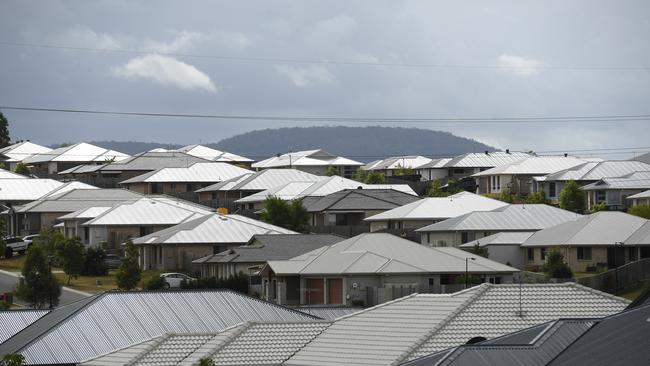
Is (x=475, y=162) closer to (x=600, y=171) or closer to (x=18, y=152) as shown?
(x=600, y=171)

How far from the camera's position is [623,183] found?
120062mm

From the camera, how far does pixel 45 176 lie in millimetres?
161750

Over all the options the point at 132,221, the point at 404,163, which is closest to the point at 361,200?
the point at 132,221

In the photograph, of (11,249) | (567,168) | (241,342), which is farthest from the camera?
(567,168)

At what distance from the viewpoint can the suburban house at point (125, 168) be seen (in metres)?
153

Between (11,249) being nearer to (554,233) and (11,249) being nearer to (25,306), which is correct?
(25,306)

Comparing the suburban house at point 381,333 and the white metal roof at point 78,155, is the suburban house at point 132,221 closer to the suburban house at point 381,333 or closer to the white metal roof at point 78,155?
the suburban house at point 381,333

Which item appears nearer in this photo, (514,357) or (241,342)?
(514,357)

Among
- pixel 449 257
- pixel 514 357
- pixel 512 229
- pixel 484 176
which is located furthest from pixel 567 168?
pixel 514 357

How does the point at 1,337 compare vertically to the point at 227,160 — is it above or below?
below

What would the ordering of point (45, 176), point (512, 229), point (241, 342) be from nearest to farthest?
point (241, 342) → point (512, 229) → point (45, 176)

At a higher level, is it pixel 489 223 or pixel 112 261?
pixel 489 223

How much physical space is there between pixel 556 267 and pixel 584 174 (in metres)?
50.6

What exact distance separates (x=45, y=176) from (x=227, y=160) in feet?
78.6
